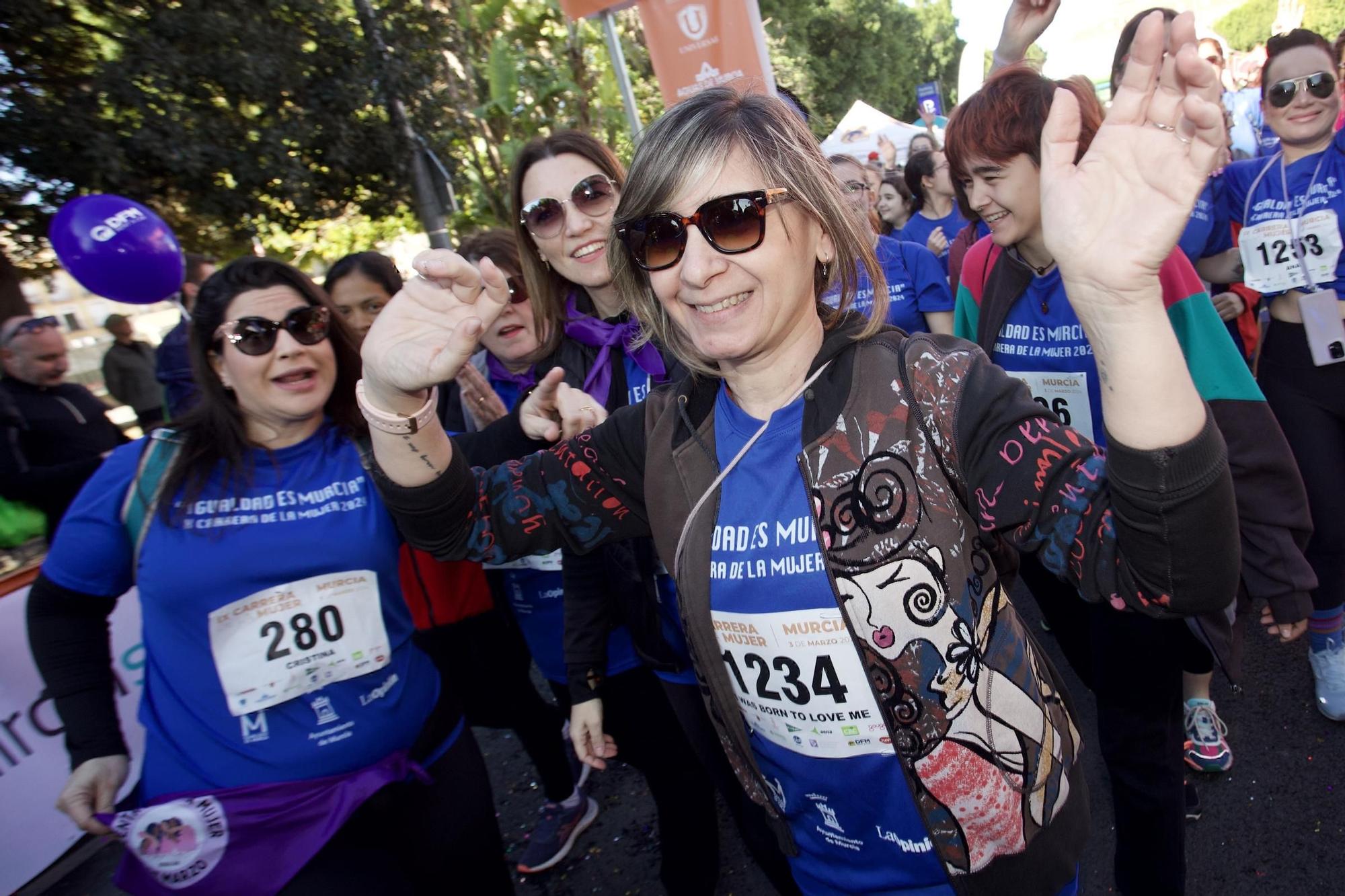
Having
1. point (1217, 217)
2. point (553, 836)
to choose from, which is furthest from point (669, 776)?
point (1217, 217)

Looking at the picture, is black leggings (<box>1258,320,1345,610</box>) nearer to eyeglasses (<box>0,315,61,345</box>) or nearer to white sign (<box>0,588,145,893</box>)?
white sign (<box>0,588,145,893</box>)

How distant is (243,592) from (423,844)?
829 millimetres

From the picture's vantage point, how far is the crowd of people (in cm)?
122

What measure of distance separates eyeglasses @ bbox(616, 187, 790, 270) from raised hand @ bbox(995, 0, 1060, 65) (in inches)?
66.4

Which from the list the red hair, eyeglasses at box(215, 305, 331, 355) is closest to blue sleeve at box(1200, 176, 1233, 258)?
the red hair

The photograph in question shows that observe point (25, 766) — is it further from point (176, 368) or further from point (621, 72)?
point (621, 72)

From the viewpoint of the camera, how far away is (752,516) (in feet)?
4.90

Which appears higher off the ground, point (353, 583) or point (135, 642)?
point (353, 583)

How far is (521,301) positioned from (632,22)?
1910 cm

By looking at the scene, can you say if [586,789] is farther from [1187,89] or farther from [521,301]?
[1187,89]

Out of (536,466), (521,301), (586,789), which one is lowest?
(586,789)

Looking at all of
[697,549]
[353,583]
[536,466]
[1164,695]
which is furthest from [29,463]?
[1164,695]

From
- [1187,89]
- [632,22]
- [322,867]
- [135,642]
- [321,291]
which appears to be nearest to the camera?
[1187,89]

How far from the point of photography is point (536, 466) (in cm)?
186
